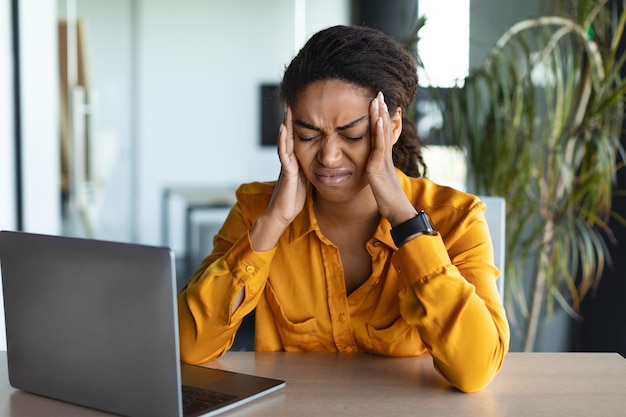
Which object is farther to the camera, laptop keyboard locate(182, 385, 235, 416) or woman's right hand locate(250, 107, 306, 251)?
woman's right hand locate(250, 107, 306, 251)

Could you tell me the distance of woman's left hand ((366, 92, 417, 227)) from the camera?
1.63 metres

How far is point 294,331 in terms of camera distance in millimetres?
1795

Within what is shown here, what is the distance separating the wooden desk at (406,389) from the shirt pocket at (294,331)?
138 millimetres

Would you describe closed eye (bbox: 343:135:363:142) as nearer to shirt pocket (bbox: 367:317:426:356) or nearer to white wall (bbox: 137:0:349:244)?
shirt pocket (bbox: 367:317:426:356)

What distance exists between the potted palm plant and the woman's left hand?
1569 millimetres

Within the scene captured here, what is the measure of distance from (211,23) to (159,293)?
12.5 feet

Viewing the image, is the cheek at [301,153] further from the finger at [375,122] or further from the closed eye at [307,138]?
the finger at [375,122]

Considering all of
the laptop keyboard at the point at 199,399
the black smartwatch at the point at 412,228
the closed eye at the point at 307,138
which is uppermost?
the closed eye at the point at 307,138

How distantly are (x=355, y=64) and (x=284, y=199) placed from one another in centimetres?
32

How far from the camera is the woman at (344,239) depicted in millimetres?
1627

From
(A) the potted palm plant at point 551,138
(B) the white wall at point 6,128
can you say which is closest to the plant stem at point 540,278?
(A) the potted palm plant at point 551,138

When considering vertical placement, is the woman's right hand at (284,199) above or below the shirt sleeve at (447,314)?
above

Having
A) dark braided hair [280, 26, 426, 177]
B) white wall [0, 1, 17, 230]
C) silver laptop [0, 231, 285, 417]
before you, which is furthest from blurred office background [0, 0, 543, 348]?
silver laptop [0, 231, 285, 417]

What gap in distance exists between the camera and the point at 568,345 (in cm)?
376
